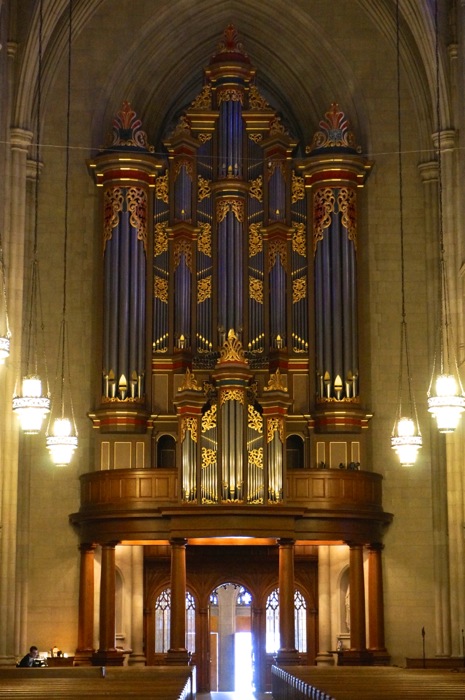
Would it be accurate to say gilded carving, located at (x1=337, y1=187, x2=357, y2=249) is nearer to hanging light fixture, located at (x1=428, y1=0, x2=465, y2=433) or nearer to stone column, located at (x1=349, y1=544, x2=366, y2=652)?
hanging light fixture, located at (x1=428, y1=0, x2=465, y2=433)

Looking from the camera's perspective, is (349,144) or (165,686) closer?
(165,686)

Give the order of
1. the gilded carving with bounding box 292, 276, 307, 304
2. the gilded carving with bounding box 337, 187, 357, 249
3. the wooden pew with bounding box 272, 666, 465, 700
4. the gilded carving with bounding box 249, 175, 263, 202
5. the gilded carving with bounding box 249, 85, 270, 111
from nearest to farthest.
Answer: the wooden pew with bounding box 272, 666, 465, 700, the gilded carving with bounding box 337, 187, 357, 249, the gilded carving with bounding box 292, 276, 307, 304, the gilded carving with bounding box 249, 175, 263, 202, the gilded carving with bounding box 249, 85, 270, 111

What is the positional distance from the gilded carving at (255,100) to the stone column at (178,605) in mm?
10972

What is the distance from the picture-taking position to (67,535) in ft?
112

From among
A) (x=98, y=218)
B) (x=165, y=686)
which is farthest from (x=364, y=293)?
(x=165, y=686)

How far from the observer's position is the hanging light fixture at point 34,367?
90.6 ft

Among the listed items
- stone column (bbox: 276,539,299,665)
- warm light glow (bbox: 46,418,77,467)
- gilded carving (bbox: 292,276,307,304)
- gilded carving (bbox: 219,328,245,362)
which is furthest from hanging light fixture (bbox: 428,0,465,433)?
warm light glow (bbox: 46,418,77,467)

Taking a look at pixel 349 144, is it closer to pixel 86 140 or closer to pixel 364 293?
pixel 364 293

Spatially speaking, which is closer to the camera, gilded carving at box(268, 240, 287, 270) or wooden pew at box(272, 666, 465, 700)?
wooden pew at box(272, 666, 465, 700)

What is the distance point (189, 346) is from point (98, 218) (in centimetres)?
386

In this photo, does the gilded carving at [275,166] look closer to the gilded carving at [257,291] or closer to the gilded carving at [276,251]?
the gilded carving at [276,251]

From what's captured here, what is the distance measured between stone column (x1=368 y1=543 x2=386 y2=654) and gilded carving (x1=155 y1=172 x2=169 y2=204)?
9.74 m

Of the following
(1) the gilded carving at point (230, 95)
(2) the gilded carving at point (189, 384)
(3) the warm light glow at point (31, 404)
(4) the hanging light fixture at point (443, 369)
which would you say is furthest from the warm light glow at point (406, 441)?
(1) the gilded carving at point (230, 95)

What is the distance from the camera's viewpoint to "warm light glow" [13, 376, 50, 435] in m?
27.6
